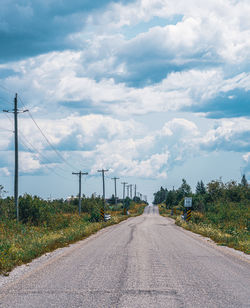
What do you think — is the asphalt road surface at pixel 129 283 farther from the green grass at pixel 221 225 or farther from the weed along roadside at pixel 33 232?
the green grass at pixel 221 225

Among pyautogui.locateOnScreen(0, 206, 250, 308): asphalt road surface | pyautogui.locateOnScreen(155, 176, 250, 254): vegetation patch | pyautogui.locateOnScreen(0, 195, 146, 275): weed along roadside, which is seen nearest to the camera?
pyautogui.locateOnScreen(0, 206, 250, 308): asphalt road surface

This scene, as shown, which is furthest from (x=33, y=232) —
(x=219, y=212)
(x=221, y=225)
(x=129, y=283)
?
(x=219, y=212)

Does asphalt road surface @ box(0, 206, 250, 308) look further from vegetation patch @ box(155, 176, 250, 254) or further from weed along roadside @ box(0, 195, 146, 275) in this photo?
vegetation patch @ box(155, 176, 250, 254)

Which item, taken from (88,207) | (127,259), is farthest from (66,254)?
(88,207)

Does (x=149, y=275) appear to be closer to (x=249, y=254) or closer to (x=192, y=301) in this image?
(x=192, y=301)

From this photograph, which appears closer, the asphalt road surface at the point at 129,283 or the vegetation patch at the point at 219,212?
the asphalt road surface at the point at 129,283

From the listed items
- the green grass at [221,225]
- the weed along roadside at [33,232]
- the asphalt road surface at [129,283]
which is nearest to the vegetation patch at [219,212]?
the green grass at [221,225]

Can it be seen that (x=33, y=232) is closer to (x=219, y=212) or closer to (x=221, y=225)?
(x=221, y=225)

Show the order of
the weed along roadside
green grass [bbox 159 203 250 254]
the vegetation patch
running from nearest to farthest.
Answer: the weed along roadside → the vegetation patch → green grass [bbox 159 203 250 254]

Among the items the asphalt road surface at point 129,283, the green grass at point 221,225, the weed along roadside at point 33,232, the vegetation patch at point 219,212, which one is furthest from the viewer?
the green grass at point 221,225

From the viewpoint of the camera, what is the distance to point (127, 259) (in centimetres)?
1251

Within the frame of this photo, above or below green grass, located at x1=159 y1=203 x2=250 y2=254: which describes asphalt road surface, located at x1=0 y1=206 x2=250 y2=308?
above

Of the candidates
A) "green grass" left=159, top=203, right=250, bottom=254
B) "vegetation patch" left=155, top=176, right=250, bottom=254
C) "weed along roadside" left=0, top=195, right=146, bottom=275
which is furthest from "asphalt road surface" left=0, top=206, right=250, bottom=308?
"green grass" left=159, top=203, right=250, bottom=254

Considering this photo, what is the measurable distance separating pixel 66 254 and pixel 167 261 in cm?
410
